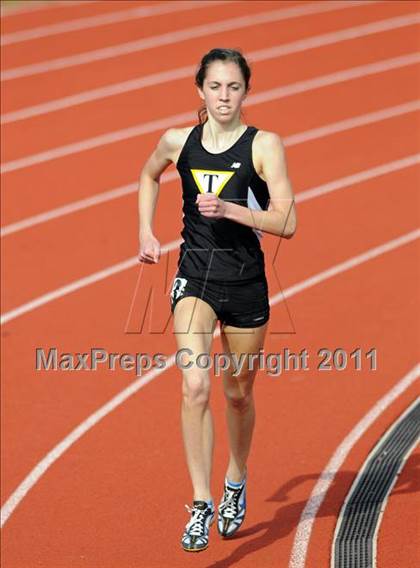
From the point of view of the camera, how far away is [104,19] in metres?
17.2

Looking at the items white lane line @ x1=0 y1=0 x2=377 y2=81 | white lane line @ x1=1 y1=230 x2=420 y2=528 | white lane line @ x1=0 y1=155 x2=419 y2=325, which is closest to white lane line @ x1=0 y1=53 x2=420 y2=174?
white lane line @ x1=0 y1=155 x2=419 y2=325

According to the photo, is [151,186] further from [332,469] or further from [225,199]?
[332,469]

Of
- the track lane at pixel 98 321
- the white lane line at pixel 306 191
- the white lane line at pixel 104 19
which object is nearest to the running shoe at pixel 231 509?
the track lane at pixel 98 321

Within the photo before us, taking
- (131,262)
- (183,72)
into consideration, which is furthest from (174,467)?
(183,72)

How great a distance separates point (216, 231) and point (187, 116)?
27.8 feet

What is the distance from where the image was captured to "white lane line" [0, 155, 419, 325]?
977 cm

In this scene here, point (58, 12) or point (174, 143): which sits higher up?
point (58, 12)

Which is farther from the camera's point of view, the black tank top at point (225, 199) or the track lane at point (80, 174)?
the track lane at point (80, 174)

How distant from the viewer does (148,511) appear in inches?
272

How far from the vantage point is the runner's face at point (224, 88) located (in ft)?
17.0

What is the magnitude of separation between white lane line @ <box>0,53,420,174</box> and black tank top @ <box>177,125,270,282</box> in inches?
295

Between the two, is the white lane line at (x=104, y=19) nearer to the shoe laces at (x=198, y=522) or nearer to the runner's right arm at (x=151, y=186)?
the runner's right arm at (x=151, y=186)

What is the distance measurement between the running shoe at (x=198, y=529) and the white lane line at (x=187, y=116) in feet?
25.4

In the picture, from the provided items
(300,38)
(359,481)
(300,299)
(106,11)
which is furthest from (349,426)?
(106,11)
